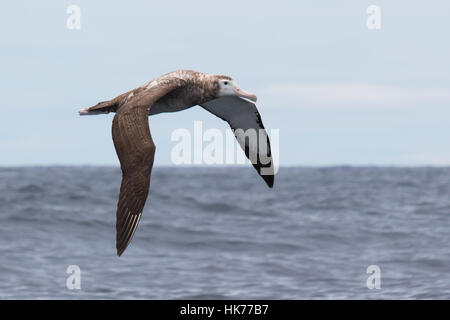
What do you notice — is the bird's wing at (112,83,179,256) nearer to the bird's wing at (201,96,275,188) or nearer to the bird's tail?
the bird's tail

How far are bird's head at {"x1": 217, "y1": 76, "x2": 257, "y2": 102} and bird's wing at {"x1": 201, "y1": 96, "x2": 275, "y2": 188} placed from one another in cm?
115

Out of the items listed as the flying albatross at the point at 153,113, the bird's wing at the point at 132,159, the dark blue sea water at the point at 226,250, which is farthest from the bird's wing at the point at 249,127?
the dark blue sea water at the point at 226,250

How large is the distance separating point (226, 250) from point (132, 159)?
56.6ft

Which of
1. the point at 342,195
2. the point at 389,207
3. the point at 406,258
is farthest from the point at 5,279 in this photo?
the point at 342,195

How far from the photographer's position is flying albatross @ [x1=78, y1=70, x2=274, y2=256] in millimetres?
8852

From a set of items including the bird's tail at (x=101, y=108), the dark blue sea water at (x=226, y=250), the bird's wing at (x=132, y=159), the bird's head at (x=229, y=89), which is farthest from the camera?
the dark blue sea water at (x=226, y=250)

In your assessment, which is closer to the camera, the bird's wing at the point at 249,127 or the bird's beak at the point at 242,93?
the bird's beak at the point at 242,93

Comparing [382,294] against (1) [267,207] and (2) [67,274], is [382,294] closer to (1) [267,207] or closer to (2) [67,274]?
(2) [67,274]

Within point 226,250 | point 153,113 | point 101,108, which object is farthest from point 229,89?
point 226,250

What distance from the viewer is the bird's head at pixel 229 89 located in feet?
36.8

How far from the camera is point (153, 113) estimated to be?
10648 mm

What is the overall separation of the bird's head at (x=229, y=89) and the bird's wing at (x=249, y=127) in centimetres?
115

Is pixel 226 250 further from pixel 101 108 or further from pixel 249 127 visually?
pixel 101 108

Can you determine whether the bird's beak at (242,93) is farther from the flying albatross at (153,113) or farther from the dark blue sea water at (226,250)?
the dark blue sea water at (226,250)
